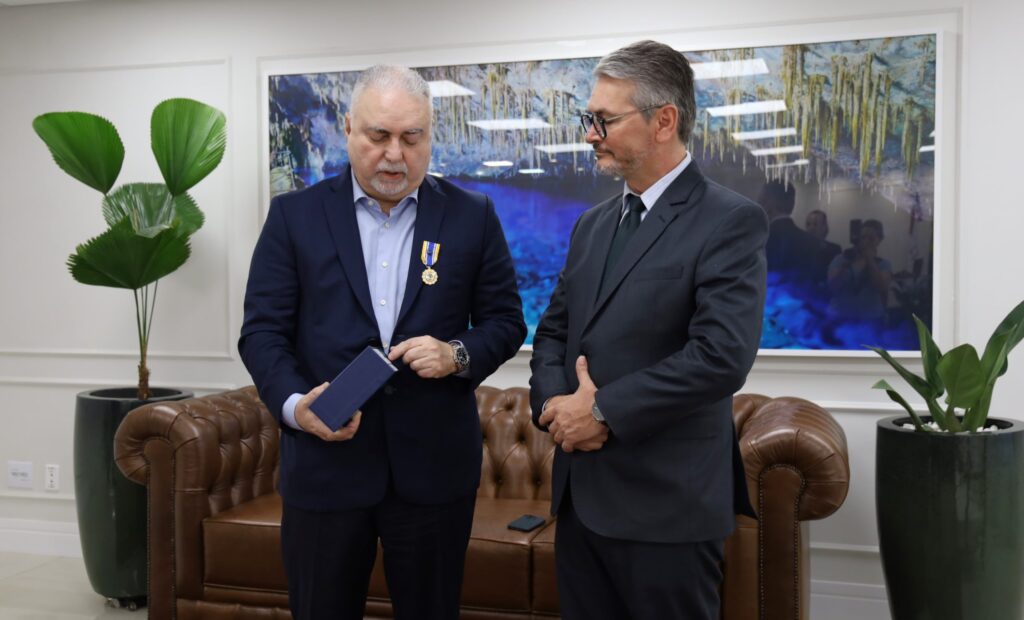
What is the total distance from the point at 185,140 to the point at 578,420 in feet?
9.06

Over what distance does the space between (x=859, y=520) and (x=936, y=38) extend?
1.86 m

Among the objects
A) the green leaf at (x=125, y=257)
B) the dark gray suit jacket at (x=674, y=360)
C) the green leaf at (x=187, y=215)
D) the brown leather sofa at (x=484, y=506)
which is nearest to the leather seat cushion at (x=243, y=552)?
the brown leather sofa at (x=484, y=506)

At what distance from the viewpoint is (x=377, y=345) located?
1.98 m

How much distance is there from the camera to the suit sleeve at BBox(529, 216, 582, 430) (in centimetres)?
197

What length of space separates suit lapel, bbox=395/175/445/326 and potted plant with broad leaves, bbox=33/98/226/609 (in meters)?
2.10

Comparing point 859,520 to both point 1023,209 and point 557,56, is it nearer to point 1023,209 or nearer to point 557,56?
point 1023,209

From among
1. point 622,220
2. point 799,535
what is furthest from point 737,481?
point 799,535

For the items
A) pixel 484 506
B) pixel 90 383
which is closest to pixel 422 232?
pixel 484 506

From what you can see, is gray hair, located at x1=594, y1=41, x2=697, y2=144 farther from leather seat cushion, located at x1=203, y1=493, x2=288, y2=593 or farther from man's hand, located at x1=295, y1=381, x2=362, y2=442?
leather seat cushion, located at x1=203, y1=493, x2=288, y2=593

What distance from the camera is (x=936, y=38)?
352 cm

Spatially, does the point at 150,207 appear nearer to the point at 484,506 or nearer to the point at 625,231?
the point at 484,506

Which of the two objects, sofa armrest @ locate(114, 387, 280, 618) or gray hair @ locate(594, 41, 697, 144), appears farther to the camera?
sofa armrest @ locate(114, 387, 280, 618)

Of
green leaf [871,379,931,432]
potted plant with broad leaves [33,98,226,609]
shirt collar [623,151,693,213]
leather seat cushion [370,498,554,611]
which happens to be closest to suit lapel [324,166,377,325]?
shirt collar [623,151,693,213]

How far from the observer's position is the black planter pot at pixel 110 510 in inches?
152
